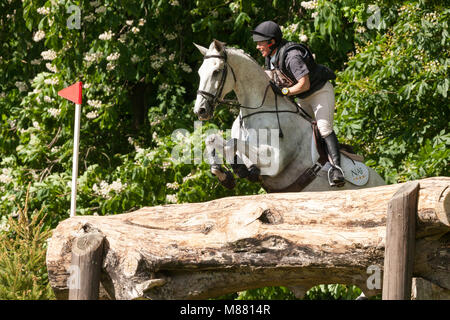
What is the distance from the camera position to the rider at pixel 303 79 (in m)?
6.82

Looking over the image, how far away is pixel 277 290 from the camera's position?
10109 mm

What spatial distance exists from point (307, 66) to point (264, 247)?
95.5 inches

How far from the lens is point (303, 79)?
6797 millimetres

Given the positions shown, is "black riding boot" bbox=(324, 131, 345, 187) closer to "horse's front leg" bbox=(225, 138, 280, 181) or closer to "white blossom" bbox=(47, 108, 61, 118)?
"horse's front leg" bbox=(225, 138, 280, 181)

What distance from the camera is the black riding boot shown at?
676cm

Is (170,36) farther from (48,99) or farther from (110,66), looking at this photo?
(48,99)

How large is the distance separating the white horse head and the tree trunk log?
55.4 inches

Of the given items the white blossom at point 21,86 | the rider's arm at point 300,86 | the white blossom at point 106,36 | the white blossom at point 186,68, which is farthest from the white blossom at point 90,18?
the rider's arm at point 300,86

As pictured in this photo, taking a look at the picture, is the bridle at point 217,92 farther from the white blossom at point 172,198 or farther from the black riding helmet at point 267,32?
the white blossom at point 172,198

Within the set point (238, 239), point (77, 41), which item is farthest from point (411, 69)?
point (238, 239)

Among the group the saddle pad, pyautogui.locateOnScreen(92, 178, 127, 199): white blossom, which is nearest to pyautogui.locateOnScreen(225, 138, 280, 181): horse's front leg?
the saddle pad
